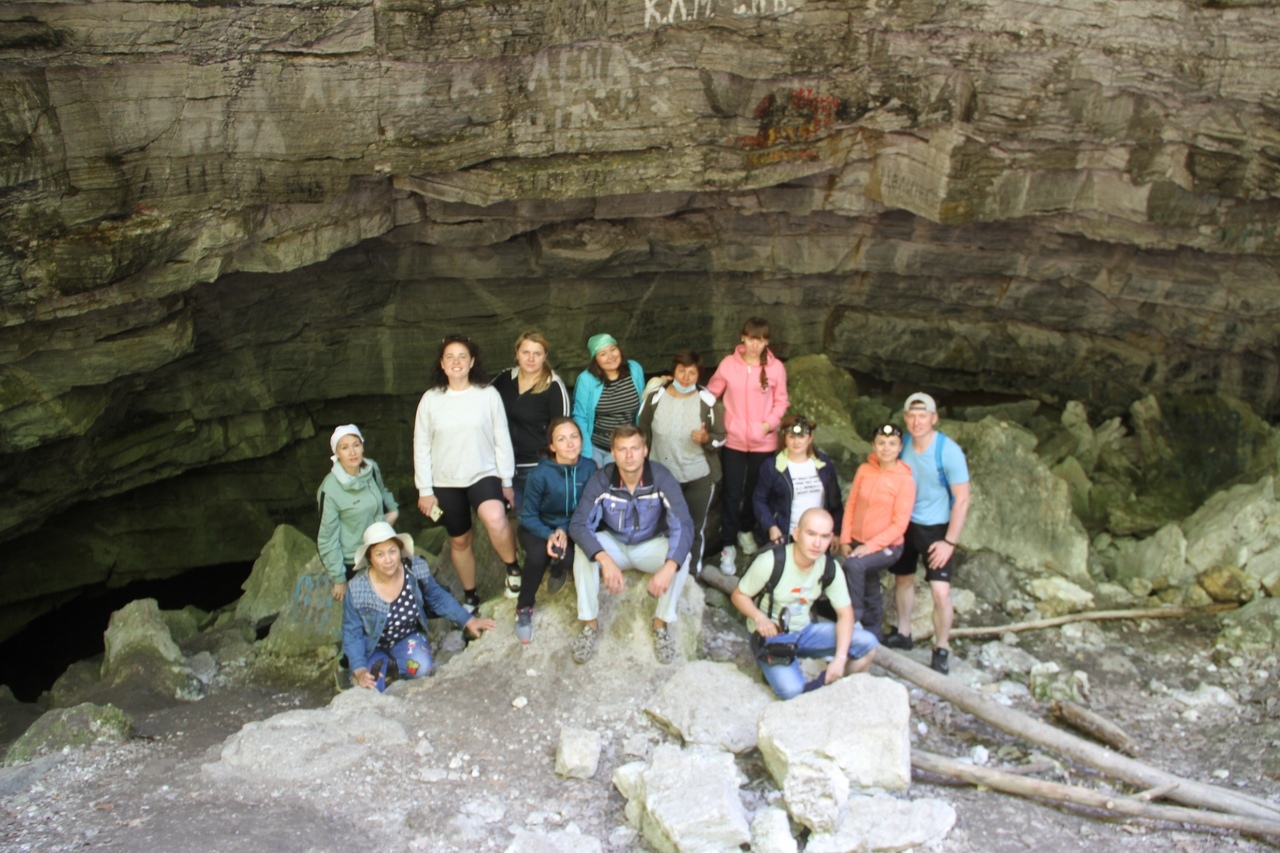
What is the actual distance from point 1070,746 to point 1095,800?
43cm

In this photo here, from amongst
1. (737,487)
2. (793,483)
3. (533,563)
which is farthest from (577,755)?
(737,487)

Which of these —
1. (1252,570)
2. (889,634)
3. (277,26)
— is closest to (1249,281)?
(1252,570)

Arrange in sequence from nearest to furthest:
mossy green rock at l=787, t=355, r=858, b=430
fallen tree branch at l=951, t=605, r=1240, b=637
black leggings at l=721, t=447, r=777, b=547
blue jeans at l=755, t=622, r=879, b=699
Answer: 1. blue jeans at l=755, t=622, r=879, b=699
2. black leggings at l=721, t=447, r=777, b=547
3. fallen tree branch at l=951, t=605, r=1240, b=637
4. mossy green rock at l=787, t=355, r=858, b=430

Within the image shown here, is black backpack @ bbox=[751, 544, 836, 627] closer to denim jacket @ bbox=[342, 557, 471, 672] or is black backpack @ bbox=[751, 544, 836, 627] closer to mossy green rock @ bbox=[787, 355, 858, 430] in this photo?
denim jacket @ bbox=[342, 557, 471, 672]

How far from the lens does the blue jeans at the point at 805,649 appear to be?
525 centimetres

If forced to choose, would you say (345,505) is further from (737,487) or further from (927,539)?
(927,539)

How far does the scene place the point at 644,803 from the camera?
4.51m

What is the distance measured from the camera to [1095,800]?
4750 millimetres

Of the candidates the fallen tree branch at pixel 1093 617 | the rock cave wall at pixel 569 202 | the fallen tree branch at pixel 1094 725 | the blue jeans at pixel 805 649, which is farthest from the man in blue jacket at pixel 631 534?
the rock cave wall at pixel 569 202

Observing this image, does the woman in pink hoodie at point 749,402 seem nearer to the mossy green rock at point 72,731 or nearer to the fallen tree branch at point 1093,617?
the fallen tree branch at point 1093,617

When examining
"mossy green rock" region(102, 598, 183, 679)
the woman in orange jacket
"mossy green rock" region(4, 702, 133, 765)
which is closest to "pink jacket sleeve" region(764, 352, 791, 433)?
the woman in orange jacket

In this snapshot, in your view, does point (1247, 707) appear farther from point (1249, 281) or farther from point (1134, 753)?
point (1249, 281)

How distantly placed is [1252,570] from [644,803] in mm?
5343

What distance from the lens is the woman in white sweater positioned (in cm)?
579
